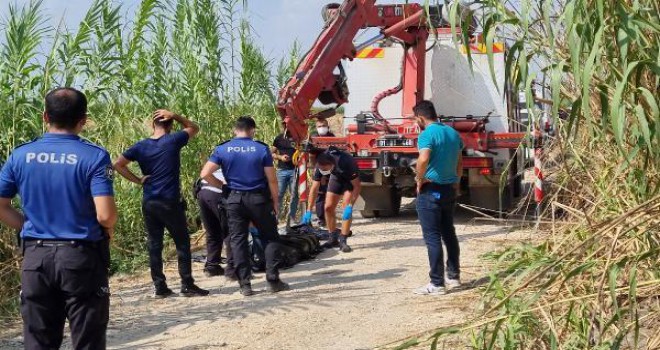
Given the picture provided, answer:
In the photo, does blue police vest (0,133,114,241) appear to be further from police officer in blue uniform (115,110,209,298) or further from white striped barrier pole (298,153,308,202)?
white striped barrier pole (298,153,308,202)

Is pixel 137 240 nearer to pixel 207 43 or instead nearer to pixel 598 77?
pixel 207 43

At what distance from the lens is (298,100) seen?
1184 centimetres

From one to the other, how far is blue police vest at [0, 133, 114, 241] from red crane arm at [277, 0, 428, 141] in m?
7.06

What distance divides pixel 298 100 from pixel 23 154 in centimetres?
722

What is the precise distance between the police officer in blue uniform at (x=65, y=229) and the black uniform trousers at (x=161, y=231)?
3781 mm

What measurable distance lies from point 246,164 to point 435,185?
67.8 inches

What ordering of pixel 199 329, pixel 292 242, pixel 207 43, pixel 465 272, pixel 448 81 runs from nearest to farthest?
pixel 199 329 → pixel 465 272 → pixel 292 242 → pixel 207 43 → pixel 448 81

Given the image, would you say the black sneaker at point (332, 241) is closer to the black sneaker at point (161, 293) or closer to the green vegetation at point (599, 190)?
the black sneaker at point (161, 293)

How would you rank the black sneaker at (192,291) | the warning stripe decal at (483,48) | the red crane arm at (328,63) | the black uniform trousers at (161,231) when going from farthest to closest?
1. the red crane arm at (328,63)
2. the black sneaker at (192,291)
3. the black uniform trousers at (161,231)
4. the warning stripe decal at (483,48)

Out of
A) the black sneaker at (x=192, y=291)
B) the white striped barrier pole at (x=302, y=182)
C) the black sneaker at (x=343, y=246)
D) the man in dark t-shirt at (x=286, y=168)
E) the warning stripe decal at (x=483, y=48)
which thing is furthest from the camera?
the white striped barrier pole at (x=302, y=182)

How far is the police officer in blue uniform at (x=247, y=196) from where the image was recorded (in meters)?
8.58

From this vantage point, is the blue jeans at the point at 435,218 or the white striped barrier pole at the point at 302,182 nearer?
the blue jeans at the point at 435,218

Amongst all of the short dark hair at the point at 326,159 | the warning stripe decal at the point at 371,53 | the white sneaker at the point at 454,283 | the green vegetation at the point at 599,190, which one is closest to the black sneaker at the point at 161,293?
the white sneaker at the point at 454,283

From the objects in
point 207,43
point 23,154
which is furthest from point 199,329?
point 207,43
